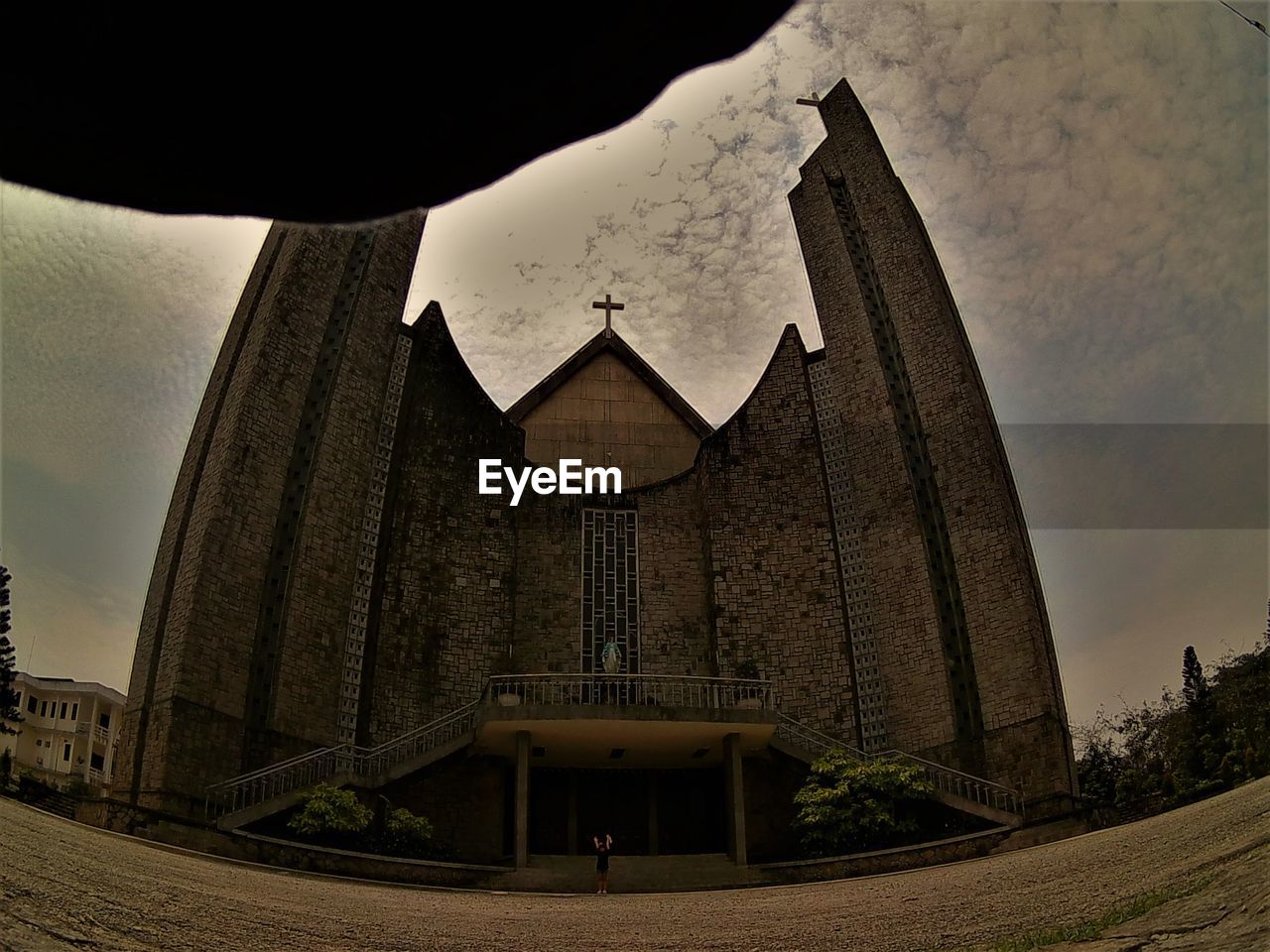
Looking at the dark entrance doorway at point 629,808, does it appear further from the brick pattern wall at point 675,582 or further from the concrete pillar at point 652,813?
the brick pattern wall at point 675,582

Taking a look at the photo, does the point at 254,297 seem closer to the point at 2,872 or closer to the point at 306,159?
the point at 2,872

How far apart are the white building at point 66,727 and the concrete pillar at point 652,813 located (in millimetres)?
21405

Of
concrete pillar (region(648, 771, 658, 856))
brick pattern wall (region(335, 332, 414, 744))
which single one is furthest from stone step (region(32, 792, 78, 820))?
concrete pillar (region(648, 771, 658, 856))

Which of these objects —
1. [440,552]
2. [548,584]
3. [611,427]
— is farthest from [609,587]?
[611,427]

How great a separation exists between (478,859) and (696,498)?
7.82m

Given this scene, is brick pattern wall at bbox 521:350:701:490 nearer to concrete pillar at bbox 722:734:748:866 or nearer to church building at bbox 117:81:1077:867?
church building at bbox 117:81:1077:867

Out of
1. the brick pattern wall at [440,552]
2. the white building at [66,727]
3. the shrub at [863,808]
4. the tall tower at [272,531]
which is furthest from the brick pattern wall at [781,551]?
the white building at [66,727]

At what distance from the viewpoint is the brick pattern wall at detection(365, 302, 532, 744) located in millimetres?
19438

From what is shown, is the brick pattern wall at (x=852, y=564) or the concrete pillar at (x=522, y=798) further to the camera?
the brick pattern wall at (x=852, y=564)

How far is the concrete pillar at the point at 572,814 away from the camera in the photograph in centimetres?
1827

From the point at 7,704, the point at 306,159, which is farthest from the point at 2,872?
the point at 7,704

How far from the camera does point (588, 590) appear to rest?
830 inches

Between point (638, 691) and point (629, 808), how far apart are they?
236 cm

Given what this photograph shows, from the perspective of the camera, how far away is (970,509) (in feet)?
65.4
